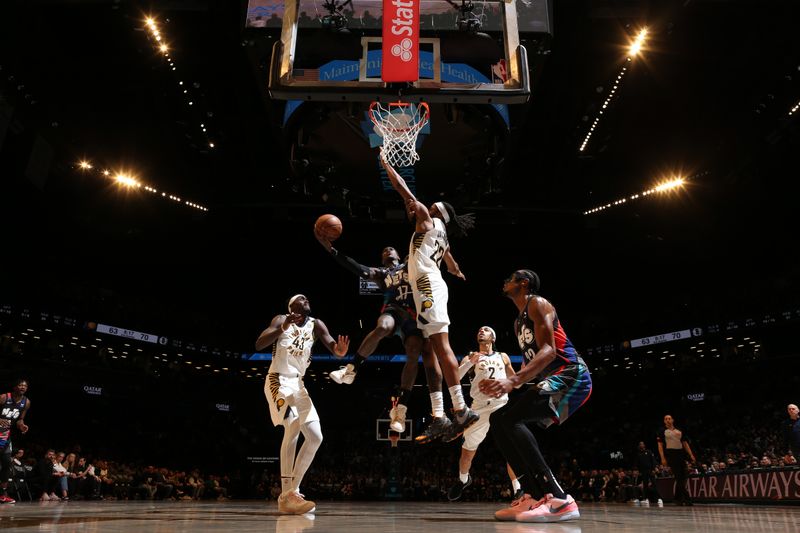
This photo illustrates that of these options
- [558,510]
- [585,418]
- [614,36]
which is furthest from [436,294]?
[585,418]

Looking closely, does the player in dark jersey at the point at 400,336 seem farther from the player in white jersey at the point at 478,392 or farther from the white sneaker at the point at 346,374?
the player in white jersey at the point at 478,392

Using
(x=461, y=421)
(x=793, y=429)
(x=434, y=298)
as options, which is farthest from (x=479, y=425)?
(x=793, y=429)

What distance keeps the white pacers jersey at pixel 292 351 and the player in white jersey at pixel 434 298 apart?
4.31 feet

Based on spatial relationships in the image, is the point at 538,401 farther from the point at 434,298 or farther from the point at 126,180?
the point at 126,180

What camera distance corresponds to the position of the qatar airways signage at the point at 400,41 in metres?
7.17

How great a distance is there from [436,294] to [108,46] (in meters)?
11.2

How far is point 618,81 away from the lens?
13.7 meters

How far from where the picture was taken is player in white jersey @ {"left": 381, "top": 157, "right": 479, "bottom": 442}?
5125 millimetres

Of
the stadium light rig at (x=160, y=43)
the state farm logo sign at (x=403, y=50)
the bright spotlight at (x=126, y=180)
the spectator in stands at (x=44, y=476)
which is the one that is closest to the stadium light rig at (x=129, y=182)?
the bright spotlight at (x=126, y=180)

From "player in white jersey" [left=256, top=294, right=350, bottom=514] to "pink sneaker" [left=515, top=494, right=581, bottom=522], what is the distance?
2160 mm

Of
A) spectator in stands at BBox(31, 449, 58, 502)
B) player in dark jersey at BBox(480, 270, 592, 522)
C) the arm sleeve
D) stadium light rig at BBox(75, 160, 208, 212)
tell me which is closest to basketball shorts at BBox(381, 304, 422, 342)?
the arm sleeve

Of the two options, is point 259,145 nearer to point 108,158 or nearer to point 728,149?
point 108,158

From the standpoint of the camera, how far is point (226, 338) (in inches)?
1054

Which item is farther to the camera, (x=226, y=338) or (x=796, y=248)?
(x=226, y=338)
